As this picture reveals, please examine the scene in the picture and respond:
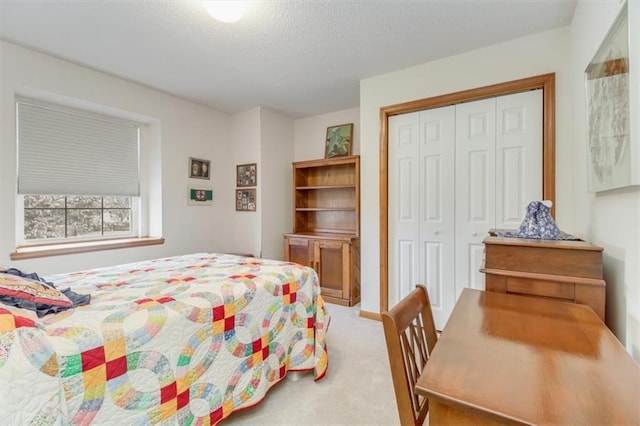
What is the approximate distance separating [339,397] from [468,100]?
2.52m

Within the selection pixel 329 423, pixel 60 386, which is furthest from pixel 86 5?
pixel 329 423

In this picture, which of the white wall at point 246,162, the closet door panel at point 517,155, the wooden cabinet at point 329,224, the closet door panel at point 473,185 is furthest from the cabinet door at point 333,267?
the closet door panel at point 517,155

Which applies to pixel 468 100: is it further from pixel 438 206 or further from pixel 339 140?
pixel 339 140

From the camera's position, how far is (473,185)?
2.57 meters

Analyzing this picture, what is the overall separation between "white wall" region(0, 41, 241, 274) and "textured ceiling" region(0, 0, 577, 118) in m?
0.16

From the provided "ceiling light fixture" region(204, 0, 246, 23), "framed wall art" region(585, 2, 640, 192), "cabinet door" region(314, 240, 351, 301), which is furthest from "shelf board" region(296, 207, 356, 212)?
"framed wall art" region(585, 2, 640, 192)

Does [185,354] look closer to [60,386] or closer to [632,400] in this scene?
[60,386]

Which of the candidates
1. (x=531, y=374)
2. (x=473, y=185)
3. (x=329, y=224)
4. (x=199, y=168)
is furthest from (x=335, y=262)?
(x=531, y=374)

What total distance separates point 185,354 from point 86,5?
7.38ft

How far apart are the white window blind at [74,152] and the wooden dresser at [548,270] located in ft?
11.7

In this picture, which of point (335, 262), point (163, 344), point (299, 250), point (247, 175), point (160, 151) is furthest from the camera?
point (247, 175)

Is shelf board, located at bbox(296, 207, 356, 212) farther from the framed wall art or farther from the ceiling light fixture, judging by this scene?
the framed wall art

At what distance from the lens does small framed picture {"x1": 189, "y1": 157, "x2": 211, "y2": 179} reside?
147 inches

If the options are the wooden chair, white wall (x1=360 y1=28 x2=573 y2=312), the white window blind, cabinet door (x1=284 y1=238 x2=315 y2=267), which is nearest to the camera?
the wooden chair
